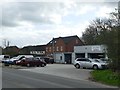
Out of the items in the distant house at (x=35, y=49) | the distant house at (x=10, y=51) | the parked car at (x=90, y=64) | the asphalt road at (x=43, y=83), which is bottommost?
the asphalt road at (x=43, y=83)

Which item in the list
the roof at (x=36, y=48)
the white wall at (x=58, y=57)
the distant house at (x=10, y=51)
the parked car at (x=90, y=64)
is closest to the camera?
the parked car at (x=90, y=64)

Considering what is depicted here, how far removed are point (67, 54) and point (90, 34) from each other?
8641 millimetres

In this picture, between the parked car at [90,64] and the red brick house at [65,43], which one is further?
the red brick house at [65,43]

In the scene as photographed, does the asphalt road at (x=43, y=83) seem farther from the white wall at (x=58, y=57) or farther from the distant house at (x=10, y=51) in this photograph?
the distant house at (x=10, y=51)

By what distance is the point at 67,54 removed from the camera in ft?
299

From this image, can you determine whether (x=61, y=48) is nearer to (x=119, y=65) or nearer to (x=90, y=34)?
(x=90, y=34)

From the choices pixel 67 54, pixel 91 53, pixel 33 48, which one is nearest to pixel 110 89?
pixel 91 53

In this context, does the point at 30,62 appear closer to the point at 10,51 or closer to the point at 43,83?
Answer: the point at 43,83

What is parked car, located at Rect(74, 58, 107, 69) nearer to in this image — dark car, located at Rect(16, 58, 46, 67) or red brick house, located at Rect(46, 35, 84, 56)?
dark car, located at Rect(16, 58, 46, 67)

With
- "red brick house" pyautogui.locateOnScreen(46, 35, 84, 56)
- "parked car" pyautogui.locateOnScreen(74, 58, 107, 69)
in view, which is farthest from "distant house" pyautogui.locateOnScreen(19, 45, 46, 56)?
"parked car" pyautogui.locateOnScreen(74, 58, 107, 69)

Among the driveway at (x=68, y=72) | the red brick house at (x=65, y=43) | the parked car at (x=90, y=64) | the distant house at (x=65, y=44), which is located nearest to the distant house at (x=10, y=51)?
the distant house at (x=65, y=44)

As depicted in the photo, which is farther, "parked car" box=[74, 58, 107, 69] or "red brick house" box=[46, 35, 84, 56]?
"red brick house" box=[46, 35, 84, 56]

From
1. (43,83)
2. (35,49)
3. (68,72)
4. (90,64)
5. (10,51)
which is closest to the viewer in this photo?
(43,83)

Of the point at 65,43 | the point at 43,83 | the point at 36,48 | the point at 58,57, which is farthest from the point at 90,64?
the point at 36,48
